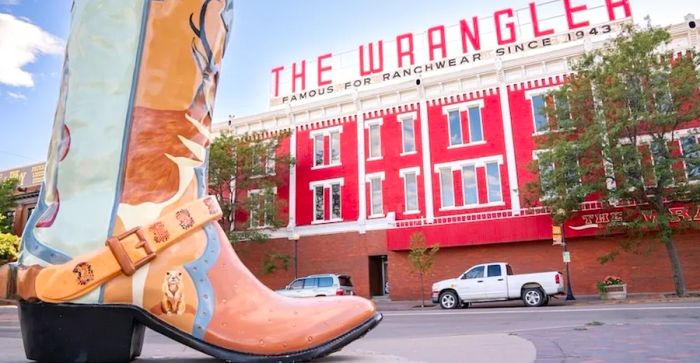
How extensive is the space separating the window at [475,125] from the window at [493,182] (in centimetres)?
123

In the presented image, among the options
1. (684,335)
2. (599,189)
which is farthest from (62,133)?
(599,189)

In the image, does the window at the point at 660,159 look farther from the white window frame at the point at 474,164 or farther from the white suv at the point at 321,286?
the white suv at the point at 321,286

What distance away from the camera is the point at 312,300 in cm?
213

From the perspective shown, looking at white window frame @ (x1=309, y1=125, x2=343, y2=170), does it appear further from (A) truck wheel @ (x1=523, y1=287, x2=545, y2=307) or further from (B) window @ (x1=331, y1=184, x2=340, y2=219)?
(A) truck wheel @ (x1=523, y1=287, x2=545, y2=307)

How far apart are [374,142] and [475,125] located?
4378 millimetres

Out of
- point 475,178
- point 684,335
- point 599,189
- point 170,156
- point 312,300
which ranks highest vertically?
point 475,178

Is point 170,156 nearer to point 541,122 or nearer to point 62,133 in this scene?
point 62,133

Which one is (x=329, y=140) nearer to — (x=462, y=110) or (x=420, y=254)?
(x=462, y=110)

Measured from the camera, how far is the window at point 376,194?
2042 centimetres

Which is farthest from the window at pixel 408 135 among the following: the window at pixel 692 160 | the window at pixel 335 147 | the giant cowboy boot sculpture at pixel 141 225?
the giant cowboy boot sculpture at pixel 141 225

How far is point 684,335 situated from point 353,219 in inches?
649

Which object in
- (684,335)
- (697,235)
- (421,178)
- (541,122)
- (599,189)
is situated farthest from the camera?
(421,178)

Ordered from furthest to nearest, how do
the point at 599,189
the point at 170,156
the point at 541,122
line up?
the point at 541,122 < the point at 599,189 < the point at 170,156

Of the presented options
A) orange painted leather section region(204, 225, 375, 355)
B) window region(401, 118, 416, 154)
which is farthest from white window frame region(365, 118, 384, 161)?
orange painted leather section region(204, 225, 375, 355)
